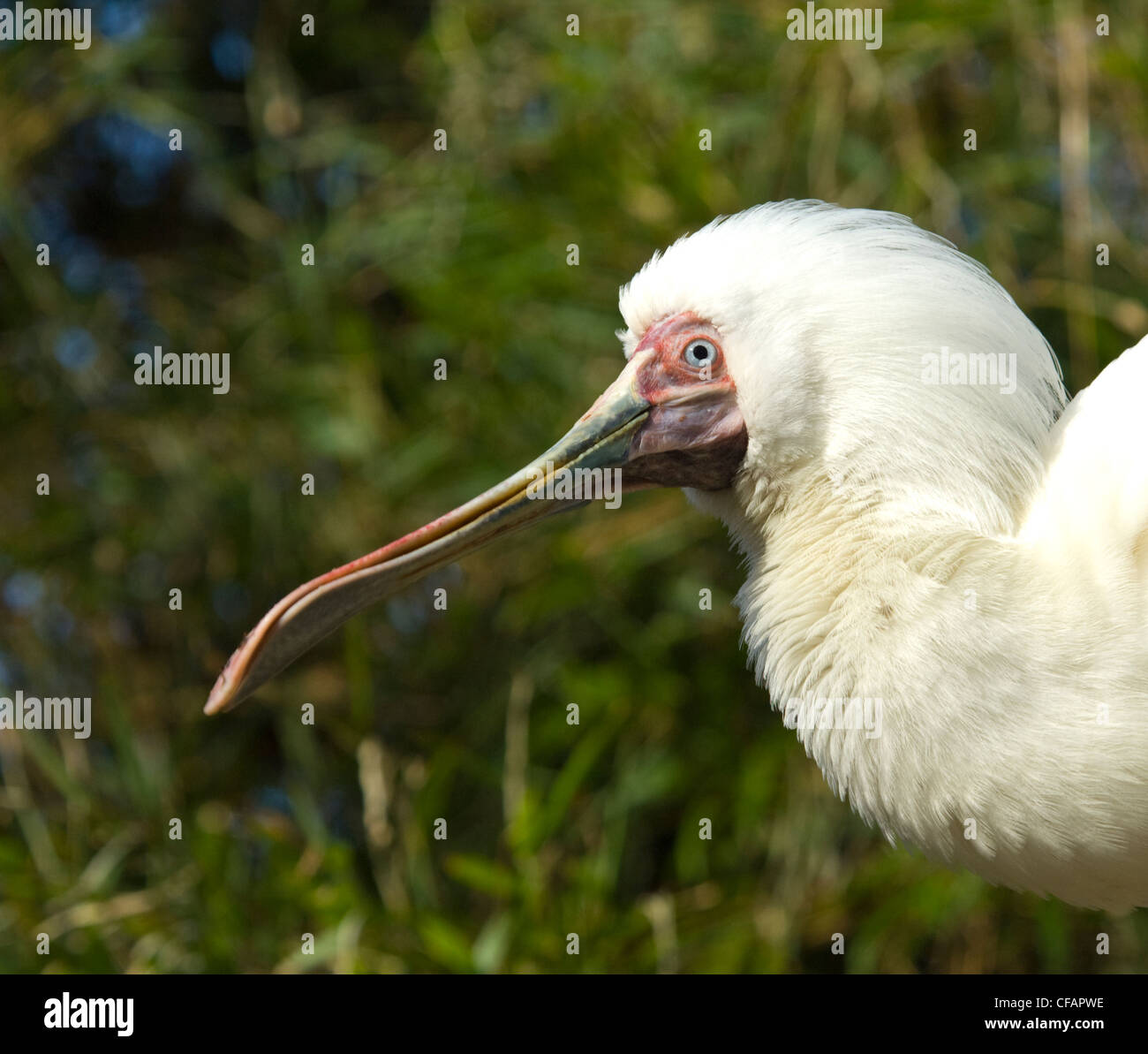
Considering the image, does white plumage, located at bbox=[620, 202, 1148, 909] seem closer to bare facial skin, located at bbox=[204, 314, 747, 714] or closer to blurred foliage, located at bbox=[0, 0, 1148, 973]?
bare facial skin, located at bbox=[204, 314, 747, 714]

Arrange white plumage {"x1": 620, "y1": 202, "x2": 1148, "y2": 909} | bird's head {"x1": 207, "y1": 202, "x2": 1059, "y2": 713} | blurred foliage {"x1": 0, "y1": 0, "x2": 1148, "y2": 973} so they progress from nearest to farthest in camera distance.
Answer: white plumage {"x1": 620, "y1": 202, "x2": 1148, "y2": 909} → bird's head {"x1": 207, "y1": 202, "x2": 1059, "y2": 713} → blurred foliage {"x1": 0, "y1": 0, "x2": 1148, "y2": 973}

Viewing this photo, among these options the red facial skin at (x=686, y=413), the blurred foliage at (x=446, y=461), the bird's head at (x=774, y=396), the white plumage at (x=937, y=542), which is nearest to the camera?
the white plumage at (x=937, y=542)

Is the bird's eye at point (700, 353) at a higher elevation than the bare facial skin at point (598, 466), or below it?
higher

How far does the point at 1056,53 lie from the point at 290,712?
2.62m

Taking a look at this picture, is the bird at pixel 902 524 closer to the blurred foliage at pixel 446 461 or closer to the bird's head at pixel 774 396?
the bird's head at pixel 774 396

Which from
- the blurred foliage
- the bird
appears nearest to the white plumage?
the bird

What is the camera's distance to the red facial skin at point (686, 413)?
84.8 inches

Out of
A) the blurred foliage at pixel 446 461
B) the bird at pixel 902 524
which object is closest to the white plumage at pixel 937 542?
the bird at pixel 902 524

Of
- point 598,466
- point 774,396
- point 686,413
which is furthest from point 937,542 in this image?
point 598,466

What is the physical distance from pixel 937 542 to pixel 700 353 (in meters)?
0.51

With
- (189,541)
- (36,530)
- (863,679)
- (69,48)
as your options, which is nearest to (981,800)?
(863,679)

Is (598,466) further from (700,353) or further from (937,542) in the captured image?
(937,542)

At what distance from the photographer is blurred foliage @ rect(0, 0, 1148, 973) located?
3.23m
